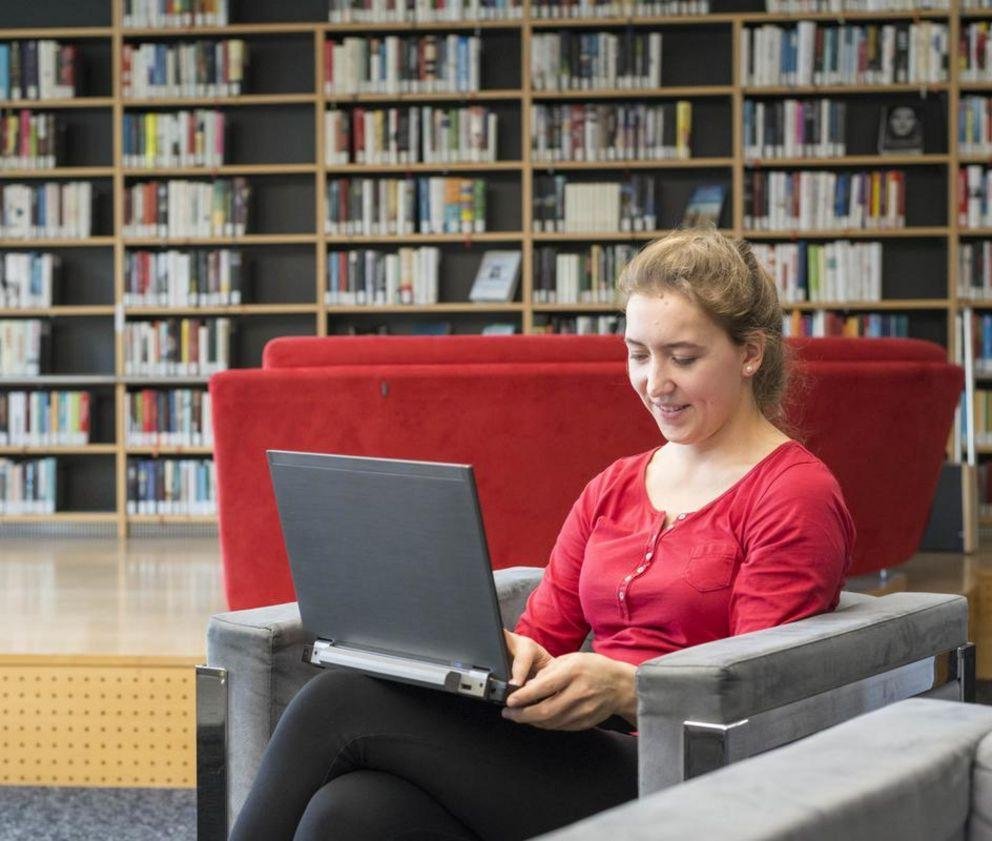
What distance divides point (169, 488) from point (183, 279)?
940mm

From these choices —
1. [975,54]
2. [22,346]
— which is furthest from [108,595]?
[975,54]

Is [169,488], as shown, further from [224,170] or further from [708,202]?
[708,202]

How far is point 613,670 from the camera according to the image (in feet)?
4.56

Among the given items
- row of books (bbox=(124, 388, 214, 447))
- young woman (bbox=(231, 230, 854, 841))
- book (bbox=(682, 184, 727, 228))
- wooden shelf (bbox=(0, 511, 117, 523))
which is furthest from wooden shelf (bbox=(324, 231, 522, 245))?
young woman (bbox=(231, 230, 854, 841))

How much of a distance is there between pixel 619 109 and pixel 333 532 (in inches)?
194

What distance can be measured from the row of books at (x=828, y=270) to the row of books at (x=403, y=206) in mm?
1291

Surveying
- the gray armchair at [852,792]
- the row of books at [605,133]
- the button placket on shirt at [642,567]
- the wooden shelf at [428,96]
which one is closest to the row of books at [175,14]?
the wooden shelf at [428,96]

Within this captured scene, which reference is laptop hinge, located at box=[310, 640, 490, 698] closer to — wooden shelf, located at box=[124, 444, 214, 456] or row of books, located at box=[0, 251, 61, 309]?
wooden shelf, located at box=[124, 444, 214, 456]

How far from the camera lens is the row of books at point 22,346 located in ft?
20.5

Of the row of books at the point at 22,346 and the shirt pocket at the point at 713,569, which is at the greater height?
the row of books at the point at 22,346

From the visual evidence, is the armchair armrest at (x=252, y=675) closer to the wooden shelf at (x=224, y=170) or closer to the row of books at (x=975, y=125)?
the wooden shelf at (x=224, y=170)

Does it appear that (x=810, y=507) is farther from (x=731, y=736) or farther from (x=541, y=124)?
(x=541, y=124)

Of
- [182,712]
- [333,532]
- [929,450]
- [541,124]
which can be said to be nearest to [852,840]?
[333,532]

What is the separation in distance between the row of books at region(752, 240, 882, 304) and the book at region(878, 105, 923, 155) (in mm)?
425
